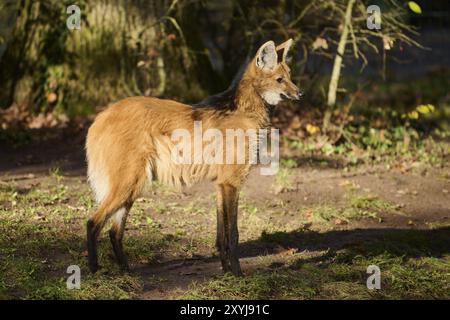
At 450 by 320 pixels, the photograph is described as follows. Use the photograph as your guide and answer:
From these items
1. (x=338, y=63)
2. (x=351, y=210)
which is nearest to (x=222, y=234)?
(x=351, y=210)

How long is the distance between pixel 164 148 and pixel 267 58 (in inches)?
37.4

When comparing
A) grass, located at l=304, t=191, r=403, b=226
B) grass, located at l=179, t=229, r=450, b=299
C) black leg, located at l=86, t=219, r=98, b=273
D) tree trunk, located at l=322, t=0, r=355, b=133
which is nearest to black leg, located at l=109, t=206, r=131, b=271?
black leg, located at l=86, t=219, r=98, b=273

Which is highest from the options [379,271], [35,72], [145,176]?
[35,72]

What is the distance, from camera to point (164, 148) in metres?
4.50

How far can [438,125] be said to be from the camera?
9195mm

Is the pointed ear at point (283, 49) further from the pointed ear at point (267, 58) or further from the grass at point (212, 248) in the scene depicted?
the grass at point (212, 248)

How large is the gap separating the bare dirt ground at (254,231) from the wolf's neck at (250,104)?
0.96 m

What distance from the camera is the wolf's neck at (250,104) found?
15.7 ft

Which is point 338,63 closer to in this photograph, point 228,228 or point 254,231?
point 254,231

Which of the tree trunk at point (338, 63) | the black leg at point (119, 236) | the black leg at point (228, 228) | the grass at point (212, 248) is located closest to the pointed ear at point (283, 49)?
the black leg at point (228, 228)
